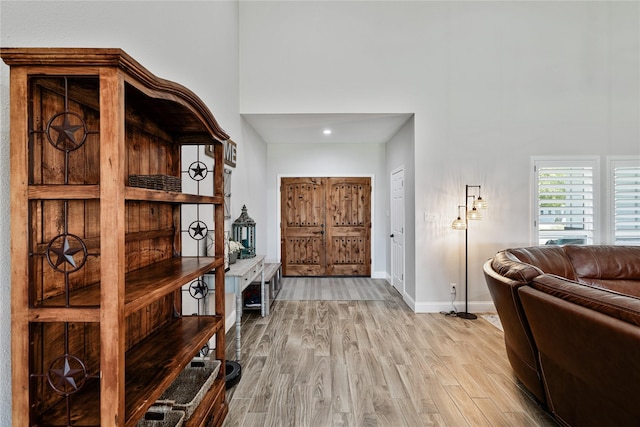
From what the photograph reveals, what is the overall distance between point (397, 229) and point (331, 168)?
1.77 meters

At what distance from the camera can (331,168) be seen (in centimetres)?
619

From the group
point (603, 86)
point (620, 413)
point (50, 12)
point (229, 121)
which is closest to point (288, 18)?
point (229, 121)

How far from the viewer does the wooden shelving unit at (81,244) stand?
987 mm

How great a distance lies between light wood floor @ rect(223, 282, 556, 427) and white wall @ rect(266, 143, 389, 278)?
2427mm

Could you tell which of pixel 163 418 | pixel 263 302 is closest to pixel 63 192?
pixel 163 418

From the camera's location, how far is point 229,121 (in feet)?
12.2

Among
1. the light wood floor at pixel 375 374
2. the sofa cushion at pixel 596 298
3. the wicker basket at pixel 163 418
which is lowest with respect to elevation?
the light wood floor at pixel 375 374

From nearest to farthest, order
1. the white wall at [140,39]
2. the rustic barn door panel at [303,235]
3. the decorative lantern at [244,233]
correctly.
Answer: the white wall at [140,39]
the decorative lantern at [244,233]
the rustic barn door panel at [303,235]

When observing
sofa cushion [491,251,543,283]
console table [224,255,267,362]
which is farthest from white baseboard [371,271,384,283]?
sofa cushion [491,251,543,283]

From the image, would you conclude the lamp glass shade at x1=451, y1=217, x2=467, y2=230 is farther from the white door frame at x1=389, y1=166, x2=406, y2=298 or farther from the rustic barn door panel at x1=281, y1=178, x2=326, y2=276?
the rustic barn door panel at x1=281, y1=178, x2=326, y2=276

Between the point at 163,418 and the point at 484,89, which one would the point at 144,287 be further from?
the point at 484,89

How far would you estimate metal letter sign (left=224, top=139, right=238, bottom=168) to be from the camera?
3.37 meters

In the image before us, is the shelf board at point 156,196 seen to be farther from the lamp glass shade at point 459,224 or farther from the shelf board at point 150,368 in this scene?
the lamp glass shade at point 459,224

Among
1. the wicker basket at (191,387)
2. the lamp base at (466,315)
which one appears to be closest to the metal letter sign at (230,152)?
the wicker basket at (191,387)
